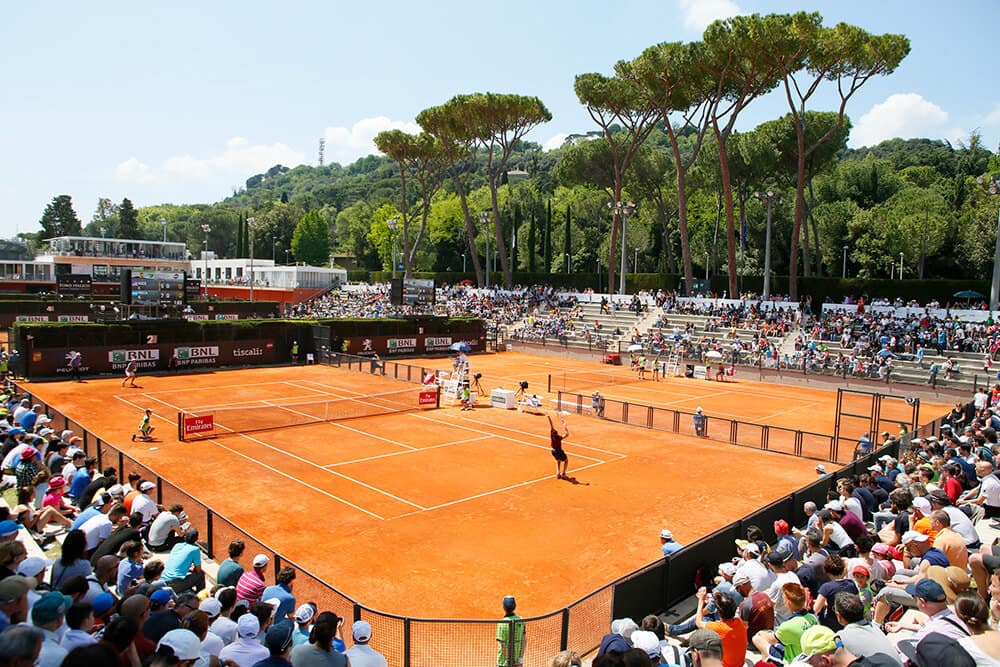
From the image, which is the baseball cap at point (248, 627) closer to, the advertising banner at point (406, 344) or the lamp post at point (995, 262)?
the advertising banner at point (406, 344)

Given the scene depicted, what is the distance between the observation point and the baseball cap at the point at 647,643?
6910mm

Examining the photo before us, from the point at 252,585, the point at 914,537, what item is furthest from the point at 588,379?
the point at 252,585

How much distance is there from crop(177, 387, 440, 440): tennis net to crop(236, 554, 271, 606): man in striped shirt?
15828mm

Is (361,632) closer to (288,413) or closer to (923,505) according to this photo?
(923,505)

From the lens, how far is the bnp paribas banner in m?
36.5

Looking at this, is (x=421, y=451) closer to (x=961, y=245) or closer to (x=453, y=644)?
(x=453, y=644)

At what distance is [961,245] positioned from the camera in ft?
217

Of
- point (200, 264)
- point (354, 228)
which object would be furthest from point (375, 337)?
point (354, 228)

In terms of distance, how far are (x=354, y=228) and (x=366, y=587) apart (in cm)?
12477

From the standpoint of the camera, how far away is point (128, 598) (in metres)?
6.57

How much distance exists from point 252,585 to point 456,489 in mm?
9700

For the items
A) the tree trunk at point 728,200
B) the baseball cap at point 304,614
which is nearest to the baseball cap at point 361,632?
the baseball cap at point 304,614

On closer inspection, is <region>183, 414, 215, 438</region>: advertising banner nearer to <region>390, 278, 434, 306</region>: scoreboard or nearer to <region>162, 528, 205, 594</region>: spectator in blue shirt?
<region>162, 528, 205, 594</region>: spectator in blue shirt

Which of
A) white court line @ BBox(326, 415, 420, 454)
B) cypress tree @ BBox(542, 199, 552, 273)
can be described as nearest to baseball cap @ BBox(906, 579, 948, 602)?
white court line @ BBox(326, 415, 420, 454)
